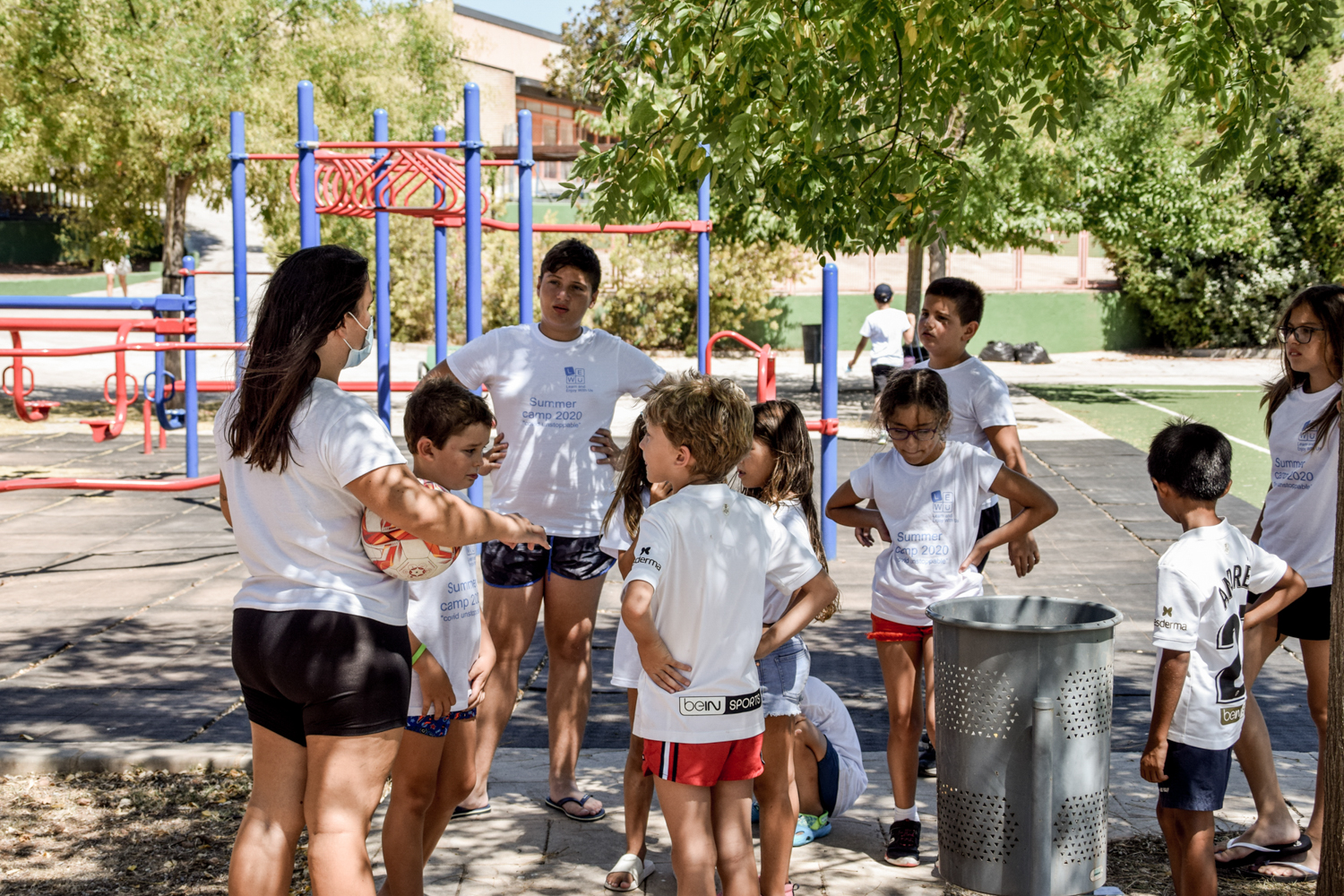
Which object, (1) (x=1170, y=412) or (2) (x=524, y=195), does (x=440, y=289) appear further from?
(1) (x=1170, y=412)

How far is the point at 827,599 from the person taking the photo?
3018 millimetres

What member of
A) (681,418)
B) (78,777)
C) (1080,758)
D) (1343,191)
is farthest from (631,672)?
(1343,191)

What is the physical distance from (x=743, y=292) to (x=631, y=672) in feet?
77.1

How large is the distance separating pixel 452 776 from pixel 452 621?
1.33 ft

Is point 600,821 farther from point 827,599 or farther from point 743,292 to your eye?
point 743,292

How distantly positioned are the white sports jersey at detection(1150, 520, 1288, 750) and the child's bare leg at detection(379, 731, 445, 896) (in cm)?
178

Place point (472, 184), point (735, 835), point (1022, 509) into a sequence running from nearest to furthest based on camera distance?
point (735, 835)
point (1022, 509)
point (472, 184)

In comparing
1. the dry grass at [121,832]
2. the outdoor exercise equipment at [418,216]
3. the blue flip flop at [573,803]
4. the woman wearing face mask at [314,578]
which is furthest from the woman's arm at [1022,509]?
the outdoor exercise equipment at [418,216]

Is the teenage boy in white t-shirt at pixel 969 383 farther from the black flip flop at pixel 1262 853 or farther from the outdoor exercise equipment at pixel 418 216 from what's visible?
the outdoor exercise equipment at pixel 418 216

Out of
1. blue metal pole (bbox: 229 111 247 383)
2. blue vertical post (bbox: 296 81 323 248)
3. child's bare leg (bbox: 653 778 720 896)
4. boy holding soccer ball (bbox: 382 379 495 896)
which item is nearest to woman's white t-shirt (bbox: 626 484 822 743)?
child's bare leg (bbox: 653 778 720 896)

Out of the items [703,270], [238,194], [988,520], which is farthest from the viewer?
[238,194]

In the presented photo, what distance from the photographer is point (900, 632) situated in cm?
381

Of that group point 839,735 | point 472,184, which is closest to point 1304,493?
point 839,735

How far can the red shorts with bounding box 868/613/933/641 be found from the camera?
3.80 metres
